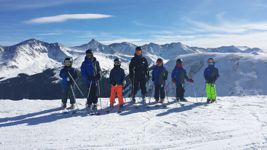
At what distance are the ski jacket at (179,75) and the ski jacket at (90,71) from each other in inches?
206

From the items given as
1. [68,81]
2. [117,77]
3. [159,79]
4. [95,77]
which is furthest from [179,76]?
[68,81]

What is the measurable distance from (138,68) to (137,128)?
5390 mm

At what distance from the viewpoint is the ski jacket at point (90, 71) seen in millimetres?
15305

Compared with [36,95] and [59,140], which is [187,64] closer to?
[36,95]

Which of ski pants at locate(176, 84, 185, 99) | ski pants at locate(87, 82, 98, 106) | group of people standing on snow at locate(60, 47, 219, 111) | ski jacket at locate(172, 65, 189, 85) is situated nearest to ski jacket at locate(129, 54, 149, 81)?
group of people standing on snow at locate(60, 47, 219, 111)

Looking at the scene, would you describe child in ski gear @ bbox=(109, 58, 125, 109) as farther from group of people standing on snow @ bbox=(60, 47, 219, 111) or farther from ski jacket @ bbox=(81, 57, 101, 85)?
ski jacket @ bbox=(81, 57, 101, 85)

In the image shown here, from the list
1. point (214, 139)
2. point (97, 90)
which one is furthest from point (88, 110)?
point (214, 139)

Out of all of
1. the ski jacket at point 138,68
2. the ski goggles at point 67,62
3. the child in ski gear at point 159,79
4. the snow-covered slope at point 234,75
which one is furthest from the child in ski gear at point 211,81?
the snow-covered slope at point 234,75

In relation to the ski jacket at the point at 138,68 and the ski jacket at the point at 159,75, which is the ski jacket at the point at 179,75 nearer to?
the ski jacket at the point at 159,75

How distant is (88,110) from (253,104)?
8876 mm

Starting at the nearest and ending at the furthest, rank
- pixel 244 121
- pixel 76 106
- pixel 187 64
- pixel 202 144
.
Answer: pixel 202 144
pixel 244 121
pixel 76 106
pixel 187 64

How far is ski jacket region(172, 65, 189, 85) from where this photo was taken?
1889cm

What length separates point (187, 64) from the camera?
317ft

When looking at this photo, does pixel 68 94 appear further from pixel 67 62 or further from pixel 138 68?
pixel 138 68
